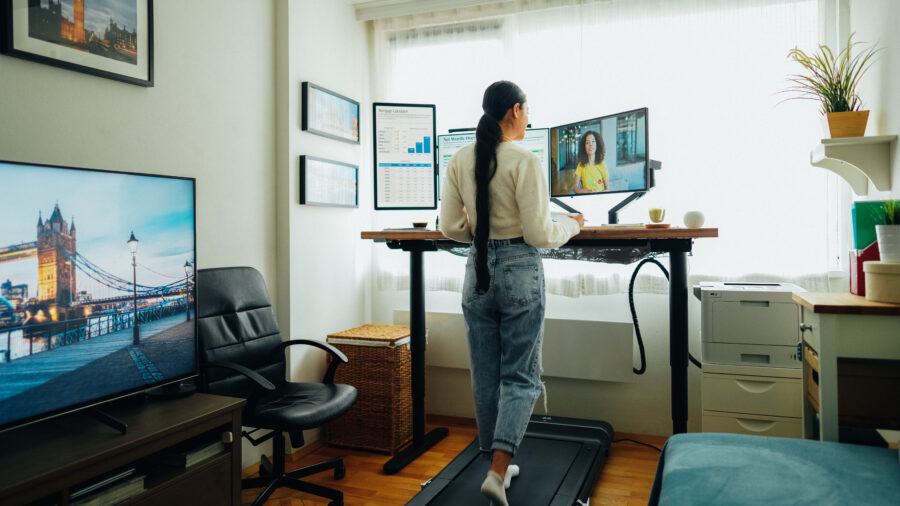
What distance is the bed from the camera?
1101mm

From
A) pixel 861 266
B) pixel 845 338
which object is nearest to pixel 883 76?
pixel 861 266

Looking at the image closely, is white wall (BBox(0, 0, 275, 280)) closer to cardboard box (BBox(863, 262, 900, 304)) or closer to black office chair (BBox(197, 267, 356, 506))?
black office chair (BBox(197, 267, 356, 506))

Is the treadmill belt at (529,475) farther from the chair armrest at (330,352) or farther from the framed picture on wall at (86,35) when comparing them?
the framed picture on wall at (86,35)

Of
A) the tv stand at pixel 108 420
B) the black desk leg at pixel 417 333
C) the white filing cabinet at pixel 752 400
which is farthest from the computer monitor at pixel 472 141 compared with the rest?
the tv stand at pixel 108 420

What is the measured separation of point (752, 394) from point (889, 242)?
0.94 meters

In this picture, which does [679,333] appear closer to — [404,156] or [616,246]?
[616,246]

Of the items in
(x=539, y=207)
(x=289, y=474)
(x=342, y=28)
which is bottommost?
(x=289, y=474)

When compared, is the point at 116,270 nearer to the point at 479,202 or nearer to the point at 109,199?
the point at 109,199

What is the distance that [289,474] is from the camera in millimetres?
2420

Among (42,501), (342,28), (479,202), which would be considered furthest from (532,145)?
(42,501)

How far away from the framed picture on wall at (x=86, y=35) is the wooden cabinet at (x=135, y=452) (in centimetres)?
114

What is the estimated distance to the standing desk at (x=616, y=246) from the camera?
2.37m

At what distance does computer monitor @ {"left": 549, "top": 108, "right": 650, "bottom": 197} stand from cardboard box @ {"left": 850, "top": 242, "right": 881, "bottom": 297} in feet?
2.96

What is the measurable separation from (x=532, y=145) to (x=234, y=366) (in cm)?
179
